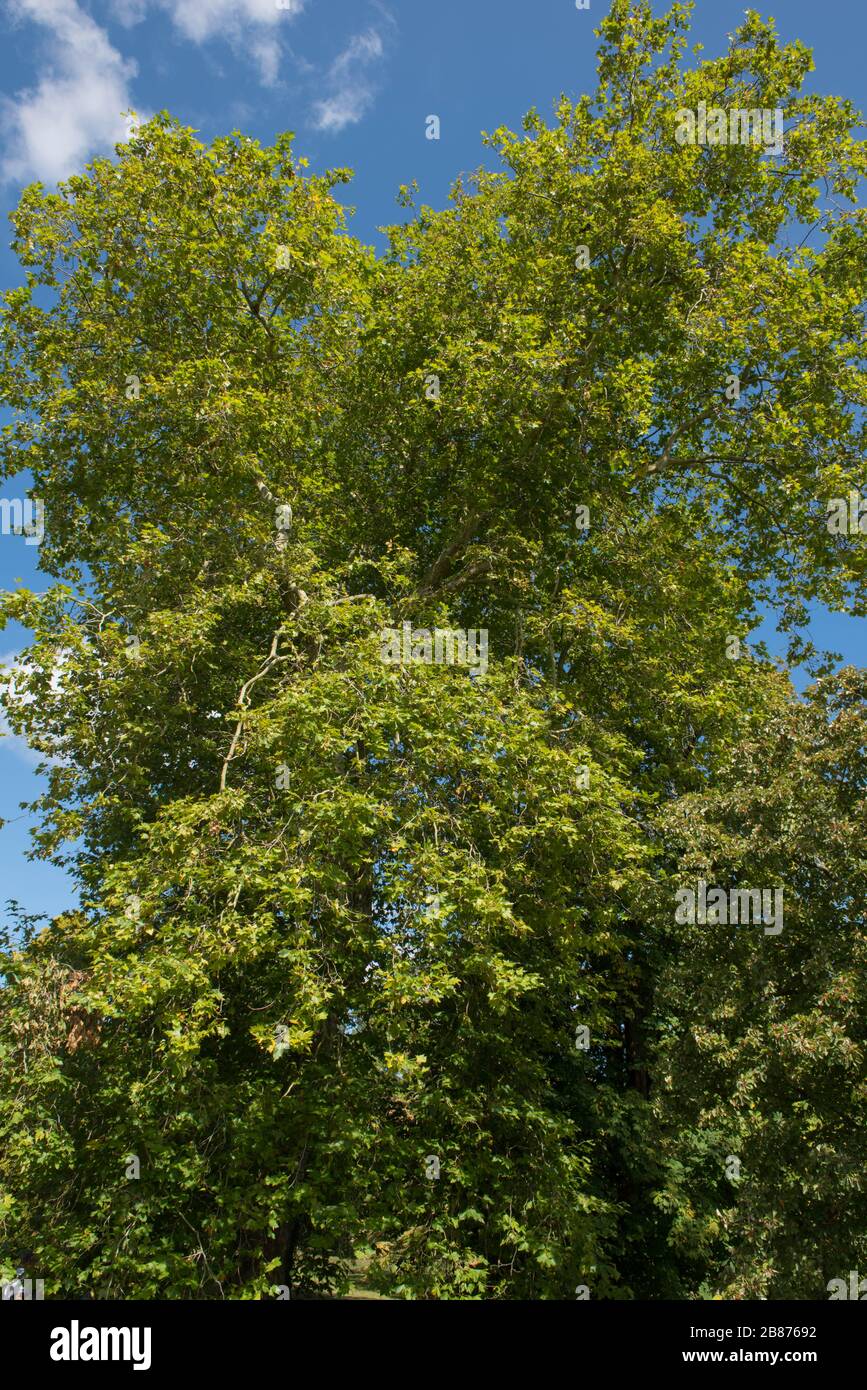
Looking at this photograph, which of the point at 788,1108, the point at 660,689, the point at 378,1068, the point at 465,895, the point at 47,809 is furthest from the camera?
the point at 660,689

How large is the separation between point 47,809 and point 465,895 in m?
5.36

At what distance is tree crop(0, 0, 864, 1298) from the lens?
9.19 meters

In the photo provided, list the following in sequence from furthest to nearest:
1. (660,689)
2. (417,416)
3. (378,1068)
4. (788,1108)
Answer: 1. (417,416)
2. (660,689)
3. (378,1068)
4. (788,1108)

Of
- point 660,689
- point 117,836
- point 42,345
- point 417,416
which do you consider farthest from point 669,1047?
point 42,345

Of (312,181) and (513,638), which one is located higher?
(312,181)

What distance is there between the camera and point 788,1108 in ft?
27.0

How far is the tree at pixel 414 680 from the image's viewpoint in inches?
362

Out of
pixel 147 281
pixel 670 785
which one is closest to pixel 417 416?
pixel 147 281

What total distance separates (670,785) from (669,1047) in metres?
5.75

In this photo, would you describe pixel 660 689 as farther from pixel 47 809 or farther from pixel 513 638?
pixel 47 809

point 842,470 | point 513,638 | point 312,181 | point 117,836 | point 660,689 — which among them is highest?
point 312,181

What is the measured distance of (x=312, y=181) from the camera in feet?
48.6

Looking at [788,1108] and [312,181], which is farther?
[312,181]

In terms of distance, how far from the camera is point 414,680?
33.7ft
